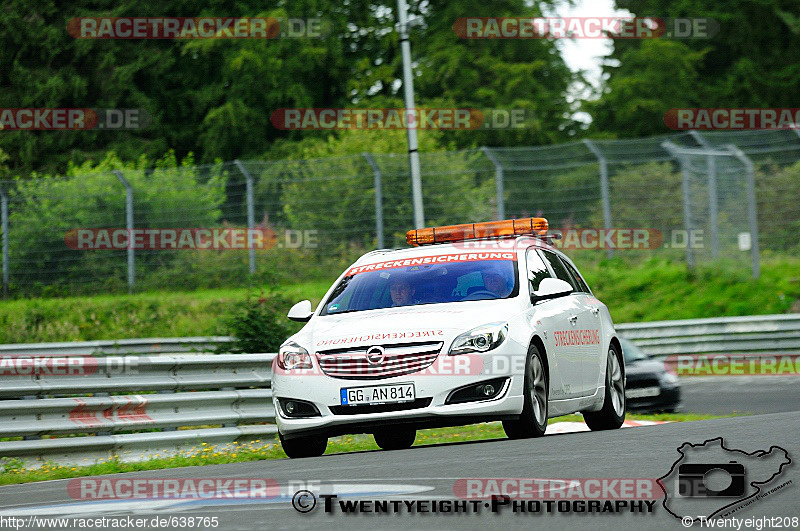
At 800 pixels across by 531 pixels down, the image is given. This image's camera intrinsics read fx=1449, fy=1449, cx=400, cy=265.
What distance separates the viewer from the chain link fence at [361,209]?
95.0 ft

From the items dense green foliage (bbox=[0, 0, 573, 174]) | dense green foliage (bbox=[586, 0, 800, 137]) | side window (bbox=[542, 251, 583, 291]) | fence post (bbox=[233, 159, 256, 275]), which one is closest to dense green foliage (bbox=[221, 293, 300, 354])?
side window (bbox=[542, 251, 583, 291])

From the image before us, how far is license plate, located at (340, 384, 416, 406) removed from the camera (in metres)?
10.7

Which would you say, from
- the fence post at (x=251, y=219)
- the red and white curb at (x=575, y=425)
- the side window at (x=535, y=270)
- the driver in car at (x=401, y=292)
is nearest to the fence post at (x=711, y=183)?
the fence post at (x=251, y=219)

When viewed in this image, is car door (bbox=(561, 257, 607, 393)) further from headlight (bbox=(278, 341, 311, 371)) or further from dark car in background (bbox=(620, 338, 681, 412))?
dark car in background (bbox=(620, 338, 681, 412))

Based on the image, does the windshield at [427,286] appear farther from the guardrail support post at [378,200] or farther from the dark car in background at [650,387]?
the guardrail support post at [378,200]

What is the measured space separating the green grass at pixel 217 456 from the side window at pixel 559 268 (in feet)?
5.61

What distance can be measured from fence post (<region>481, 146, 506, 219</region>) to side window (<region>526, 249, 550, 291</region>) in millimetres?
16918

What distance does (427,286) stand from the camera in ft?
39.4

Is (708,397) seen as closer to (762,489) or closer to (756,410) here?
(756,410)

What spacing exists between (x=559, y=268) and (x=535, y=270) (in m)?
1.03

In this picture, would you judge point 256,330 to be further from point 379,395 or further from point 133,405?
point 379,395

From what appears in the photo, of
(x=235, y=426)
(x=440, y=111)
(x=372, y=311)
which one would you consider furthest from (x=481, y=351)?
(x=440, y=111)

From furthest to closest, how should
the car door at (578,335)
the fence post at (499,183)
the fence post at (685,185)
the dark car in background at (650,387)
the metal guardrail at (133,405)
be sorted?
the fence post at (499,183)
the fence post at (685,185)
the dark car in background at (650,387)
the car door at (578,335)
the metal guardrail at (133,405)

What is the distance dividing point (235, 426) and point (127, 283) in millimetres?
16968
